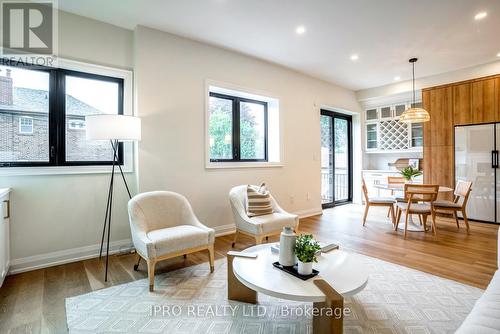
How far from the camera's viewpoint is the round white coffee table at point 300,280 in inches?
60.7

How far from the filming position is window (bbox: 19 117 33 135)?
2842mm

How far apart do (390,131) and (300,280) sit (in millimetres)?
5902

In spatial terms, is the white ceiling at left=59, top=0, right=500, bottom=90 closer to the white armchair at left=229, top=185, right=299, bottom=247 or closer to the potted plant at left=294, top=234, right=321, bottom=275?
the white armchair at left=229, top=185, right=299, bottom=247

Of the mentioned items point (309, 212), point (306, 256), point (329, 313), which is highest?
point (306, 256)

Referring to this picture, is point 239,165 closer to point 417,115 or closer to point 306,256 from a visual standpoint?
point 306,256

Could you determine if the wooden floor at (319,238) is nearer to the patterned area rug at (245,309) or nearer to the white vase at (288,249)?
the patterned area rug at (245,309)

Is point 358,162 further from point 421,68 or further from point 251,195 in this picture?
point 251,195

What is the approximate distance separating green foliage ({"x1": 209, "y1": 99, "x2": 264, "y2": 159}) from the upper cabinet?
3.45 meters

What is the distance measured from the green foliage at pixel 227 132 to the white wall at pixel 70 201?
1.38 metres

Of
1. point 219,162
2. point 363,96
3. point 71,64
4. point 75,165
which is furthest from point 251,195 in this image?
point 363,96

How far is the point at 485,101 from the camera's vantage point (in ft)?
15.5

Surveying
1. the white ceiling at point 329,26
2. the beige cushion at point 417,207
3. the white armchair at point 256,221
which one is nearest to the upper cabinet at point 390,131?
the white ceiling at point 329,26

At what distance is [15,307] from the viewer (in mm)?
2070

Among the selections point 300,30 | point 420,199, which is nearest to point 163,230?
point 300,30
